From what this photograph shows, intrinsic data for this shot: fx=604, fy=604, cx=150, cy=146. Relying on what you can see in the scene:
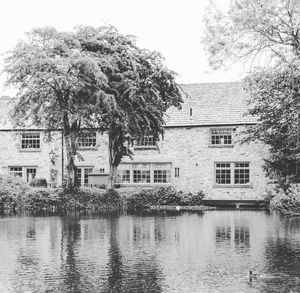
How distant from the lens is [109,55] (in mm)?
34906

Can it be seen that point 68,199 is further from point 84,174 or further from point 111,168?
point 84,174

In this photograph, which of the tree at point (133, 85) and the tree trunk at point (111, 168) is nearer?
the tree at point (133, 85)

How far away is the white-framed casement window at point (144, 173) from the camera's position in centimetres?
4162

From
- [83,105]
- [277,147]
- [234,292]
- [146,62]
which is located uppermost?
[146,62]

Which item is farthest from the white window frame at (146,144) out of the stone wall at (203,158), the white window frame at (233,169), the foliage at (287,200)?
the foliage at (287,200)

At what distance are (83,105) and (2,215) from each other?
7760 millimetres

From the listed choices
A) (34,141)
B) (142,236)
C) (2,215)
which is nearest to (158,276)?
(142,236)

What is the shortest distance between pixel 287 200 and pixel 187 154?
10.3m

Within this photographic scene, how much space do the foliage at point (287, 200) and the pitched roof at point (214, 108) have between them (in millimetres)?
6392

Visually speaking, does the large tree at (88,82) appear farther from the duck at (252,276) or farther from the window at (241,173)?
the duck at (252,276)

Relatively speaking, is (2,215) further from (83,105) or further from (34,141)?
(34,141)

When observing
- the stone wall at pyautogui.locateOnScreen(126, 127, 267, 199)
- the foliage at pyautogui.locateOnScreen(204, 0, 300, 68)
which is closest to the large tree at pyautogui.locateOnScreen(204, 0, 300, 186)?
the foliage at pyautogui.locateOnScreen(204, 0, 300, 68)

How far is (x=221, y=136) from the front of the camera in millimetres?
40875

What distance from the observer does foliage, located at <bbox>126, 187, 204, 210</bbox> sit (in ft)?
118
